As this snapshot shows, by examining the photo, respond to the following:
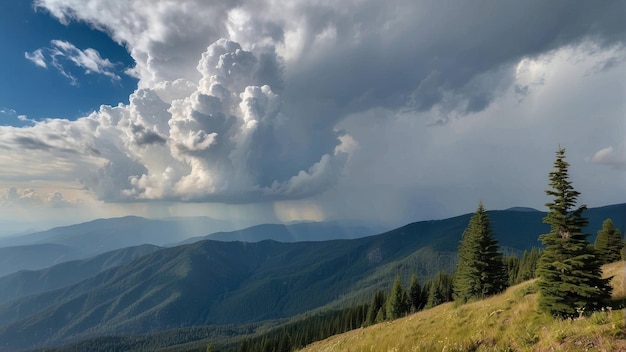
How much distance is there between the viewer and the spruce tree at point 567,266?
14.7 metres

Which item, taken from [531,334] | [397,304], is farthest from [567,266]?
[397,304]

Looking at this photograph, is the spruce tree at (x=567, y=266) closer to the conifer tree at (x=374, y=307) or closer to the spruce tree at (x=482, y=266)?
the spruce tree at (x=482, y=266)

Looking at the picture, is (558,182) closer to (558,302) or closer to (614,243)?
(558,302)

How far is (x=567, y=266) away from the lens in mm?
15477

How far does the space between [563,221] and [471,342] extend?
9959 mm

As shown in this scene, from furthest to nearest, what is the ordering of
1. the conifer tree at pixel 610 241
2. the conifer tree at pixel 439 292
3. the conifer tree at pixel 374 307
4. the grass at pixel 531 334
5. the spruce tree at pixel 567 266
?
1. the conifer tree at pixel 374 307
2. the conifer tree at pixel 439 292
3. the conifer tree at pixel 610 241
4. the spruce tree at pixel 567 266
5. the grass at pixel 531 334

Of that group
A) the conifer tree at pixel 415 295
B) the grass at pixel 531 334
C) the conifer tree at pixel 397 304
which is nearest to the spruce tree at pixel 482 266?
the grass at pixel 531 334

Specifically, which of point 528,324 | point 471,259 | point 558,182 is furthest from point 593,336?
point 471,259

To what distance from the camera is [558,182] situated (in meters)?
18.0

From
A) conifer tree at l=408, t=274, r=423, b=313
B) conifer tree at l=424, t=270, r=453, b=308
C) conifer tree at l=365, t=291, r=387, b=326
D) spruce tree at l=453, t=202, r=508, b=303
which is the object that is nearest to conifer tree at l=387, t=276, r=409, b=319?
conifer tree at l=408, t=274, r=423, b=313

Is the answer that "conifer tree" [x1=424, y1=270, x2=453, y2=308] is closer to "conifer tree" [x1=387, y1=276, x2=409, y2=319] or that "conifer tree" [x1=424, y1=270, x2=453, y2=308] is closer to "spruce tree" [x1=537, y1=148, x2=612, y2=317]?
"conifer tree" [x1=387, y1=276, x2=409, y2=319]

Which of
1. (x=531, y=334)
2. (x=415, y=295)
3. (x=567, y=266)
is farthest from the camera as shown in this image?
(x=415, y=295)

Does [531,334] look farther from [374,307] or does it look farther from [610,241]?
[374,307]

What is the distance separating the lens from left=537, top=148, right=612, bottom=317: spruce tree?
14661 millimetres
